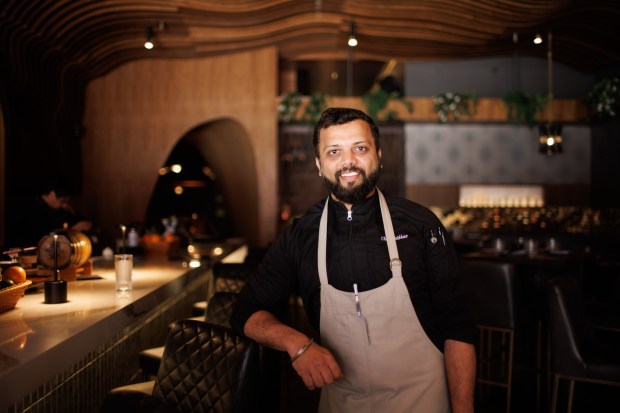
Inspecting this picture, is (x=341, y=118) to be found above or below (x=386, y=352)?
above

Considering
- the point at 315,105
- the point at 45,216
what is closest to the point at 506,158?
the point at 315,105

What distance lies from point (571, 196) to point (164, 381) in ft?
29.0

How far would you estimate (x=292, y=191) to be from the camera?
907cm

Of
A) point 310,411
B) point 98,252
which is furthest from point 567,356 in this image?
point 98,252

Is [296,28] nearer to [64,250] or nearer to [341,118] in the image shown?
[64,250]

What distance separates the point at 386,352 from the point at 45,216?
457 cm

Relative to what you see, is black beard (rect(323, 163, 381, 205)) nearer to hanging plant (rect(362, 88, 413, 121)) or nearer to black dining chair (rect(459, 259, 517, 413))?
black dining chair (rect(459, 259, 517, 413))

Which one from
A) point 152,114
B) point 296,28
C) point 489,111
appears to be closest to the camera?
point 296,28

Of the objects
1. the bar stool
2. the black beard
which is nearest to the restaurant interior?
the bar stool

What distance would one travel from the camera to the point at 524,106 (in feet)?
27.7

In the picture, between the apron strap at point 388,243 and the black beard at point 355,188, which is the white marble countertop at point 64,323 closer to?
the apron strap at point 388,243

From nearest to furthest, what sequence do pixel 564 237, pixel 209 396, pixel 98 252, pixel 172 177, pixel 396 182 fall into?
pixel 209 396 < pixel 98 252 < pixel 564 237 < pixel 396 182 < pixel 172 177

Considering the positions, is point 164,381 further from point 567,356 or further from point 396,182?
point 396,182

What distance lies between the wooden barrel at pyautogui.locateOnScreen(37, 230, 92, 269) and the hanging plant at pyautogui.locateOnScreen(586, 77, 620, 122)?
24.4ft
